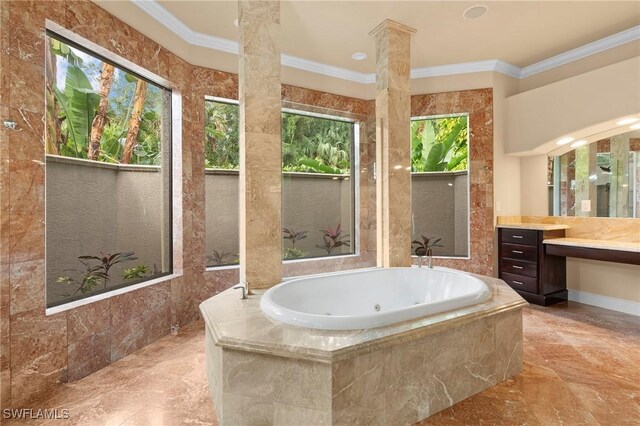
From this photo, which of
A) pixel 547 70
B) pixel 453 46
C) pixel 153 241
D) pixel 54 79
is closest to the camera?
pixel 54 79

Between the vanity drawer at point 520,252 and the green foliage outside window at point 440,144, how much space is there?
1140mm

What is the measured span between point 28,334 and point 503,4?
442cm

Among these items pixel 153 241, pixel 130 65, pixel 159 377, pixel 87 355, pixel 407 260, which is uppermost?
pixel 130 65

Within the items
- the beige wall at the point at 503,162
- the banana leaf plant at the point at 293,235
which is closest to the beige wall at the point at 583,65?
the beige wall at the point at 503,162

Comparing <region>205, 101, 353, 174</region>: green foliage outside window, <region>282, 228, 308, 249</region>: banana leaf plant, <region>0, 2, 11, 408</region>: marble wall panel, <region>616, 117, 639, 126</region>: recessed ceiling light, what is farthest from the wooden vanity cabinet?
<region>0, 2, 11, 408</region>: marble wall panel

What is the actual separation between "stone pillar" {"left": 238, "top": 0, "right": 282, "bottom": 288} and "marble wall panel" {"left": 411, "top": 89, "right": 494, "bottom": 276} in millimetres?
2692

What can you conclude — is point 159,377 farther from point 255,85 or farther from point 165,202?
point 255,85

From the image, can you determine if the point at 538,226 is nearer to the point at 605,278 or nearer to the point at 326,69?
the point at 605,278

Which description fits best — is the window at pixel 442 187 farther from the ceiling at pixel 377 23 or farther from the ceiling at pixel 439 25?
the ceiling at pixel 439 25

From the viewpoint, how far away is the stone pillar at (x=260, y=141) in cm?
259

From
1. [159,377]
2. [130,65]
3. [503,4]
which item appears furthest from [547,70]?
[159,377]

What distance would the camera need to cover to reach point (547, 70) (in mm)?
4246

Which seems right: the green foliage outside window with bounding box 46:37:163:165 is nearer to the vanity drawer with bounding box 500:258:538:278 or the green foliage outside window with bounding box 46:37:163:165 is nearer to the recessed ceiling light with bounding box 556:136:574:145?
the vanity drawer with bounding box 500:258:538:278

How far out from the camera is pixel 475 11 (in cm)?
312
